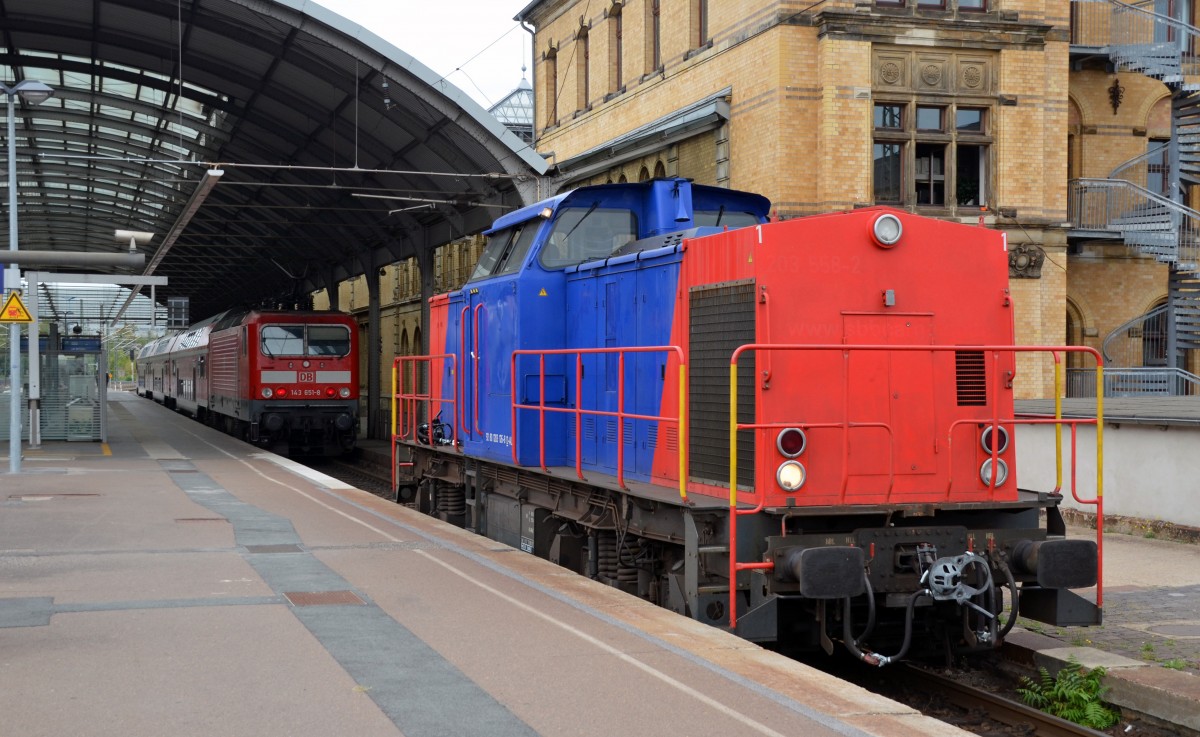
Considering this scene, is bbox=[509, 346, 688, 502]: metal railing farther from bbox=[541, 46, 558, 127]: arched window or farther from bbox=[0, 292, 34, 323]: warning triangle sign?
bbox=[541, 46, 558, 127]: arched window

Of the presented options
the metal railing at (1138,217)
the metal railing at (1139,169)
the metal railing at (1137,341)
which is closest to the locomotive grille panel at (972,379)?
the metal railing at (1138,217)

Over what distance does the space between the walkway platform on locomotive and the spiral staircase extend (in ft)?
54.7

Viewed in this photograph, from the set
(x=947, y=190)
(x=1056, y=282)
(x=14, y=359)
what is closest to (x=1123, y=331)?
(x=1056, y=282)

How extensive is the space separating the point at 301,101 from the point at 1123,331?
18.2 meters

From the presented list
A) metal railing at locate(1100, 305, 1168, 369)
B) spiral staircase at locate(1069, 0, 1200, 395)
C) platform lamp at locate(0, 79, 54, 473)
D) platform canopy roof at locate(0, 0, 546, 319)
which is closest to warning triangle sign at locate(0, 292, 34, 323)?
platform lamp at locate(0, 79, 54, 473)

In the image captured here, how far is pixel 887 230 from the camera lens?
7430mm

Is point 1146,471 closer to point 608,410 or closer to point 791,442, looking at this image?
point 608,410

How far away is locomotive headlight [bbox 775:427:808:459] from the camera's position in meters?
7.08

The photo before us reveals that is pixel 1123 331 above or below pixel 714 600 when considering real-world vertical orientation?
above

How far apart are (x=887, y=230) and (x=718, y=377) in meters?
1.48

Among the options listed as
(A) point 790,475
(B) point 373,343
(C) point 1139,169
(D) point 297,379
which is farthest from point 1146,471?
(B) point 373,343

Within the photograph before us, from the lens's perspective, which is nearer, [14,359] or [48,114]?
[14,359]

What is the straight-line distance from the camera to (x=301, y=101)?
2519 centimetres

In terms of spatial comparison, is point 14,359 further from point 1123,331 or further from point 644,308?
point 1123,331
